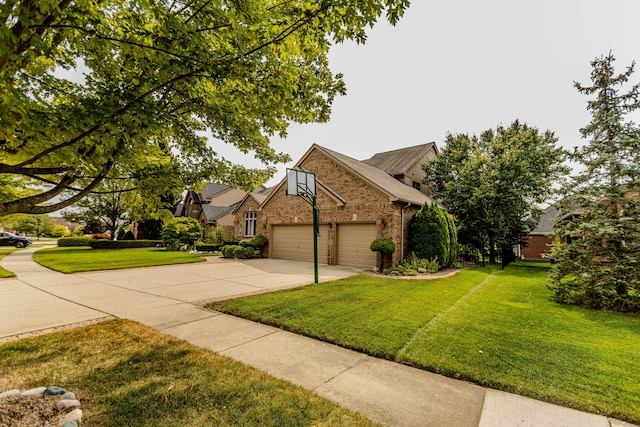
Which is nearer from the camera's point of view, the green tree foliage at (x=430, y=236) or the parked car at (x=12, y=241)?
the green tree foliage at (x=430, y=236)

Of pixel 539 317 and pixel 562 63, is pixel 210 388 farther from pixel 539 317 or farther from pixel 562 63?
pixel 562 63

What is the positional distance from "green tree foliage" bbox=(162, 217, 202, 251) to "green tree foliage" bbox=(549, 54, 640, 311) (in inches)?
971

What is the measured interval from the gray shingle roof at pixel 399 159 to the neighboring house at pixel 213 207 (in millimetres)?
13994

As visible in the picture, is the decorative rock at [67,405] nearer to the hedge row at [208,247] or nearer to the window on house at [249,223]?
the window on house at [249,223]

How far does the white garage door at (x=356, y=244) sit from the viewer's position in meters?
13.6

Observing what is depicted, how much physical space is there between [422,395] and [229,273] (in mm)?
9900

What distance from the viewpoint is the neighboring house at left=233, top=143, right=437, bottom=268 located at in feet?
43.2

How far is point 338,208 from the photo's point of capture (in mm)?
14609

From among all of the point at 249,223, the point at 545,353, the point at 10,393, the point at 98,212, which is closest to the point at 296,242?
the point at 249,223

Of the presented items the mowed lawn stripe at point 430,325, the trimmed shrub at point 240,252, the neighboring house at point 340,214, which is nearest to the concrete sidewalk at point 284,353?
the mowed lawn stripe at point 430,325

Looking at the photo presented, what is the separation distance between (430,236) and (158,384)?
474 inches

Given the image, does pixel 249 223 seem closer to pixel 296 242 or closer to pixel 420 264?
pixel 296 242

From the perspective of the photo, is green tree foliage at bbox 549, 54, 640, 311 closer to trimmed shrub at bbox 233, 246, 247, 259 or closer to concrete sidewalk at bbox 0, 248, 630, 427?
concrete sidewalk at bbox 0, 248, 630, 427

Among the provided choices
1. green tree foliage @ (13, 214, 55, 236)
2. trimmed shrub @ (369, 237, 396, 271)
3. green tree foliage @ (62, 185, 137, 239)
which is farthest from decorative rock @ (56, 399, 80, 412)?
green tree foliage @ (13, 214, 55, 236)
